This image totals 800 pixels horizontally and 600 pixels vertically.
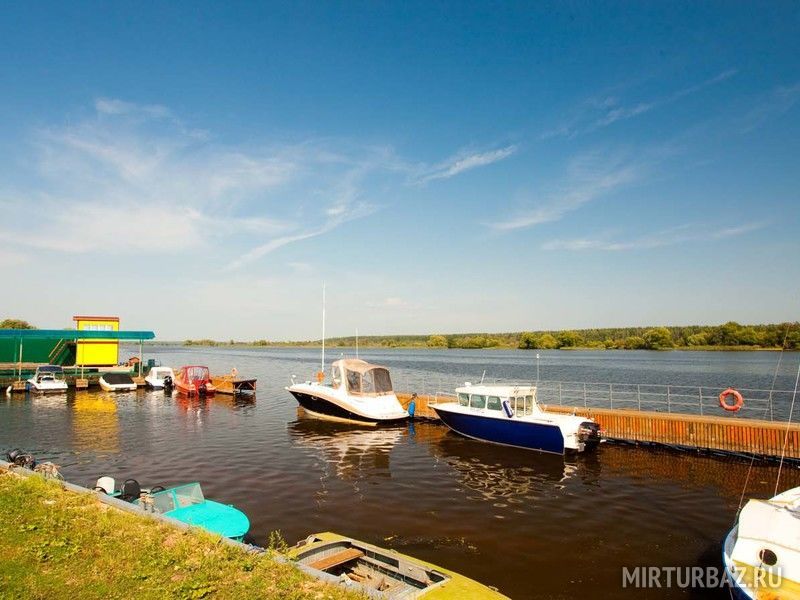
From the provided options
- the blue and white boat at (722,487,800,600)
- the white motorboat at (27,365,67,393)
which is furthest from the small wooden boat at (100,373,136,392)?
the blue and white boat at (722,487,800,600)

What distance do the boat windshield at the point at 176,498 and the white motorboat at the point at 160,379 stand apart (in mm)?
39570

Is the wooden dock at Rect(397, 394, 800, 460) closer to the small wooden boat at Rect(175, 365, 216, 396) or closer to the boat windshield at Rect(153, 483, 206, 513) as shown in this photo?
the boat windshield at Rect(153, 483, 206, 513)

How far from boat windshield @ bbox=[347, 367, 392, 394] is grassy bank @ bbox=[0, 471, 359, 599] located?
1918 cm

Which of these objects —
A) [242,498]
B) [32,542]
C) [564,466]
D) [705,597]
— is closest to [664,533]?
[705,597]

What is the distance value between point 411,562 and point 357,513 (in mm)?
6475

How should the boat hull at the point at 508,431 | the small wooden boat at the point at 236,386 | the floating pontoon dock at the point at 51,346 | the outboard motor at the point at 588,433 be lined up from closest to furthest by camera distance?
1. the outboard motor at the point at 588,433
2. the boat hull at the point at 508,431
3. the small wooden boat at the point at 236,386
4. the floating pontoon dock at the point at 51,346

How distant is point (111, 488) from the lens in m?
12.5

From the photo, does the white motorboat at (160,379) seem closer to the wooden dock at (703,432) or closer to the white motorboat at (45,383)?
the white motorboat at (45,383)

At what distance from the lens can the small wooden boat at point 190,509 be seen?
10.4 meters

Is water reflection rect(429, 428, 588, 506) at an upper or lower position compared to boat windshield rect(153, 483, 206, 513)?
lower

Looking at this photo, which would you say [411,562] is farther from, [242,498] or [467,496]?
[242,498]

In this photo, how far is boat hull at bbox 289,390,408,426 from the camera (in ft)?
92.4

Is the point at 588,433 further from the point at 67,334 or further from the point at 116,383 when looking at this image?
the point at 67,334

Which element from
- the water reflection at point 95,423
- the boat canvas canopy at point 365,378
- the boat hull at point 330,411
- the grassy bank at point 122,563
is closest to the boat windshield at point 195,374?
the water reflection at point 95,423
